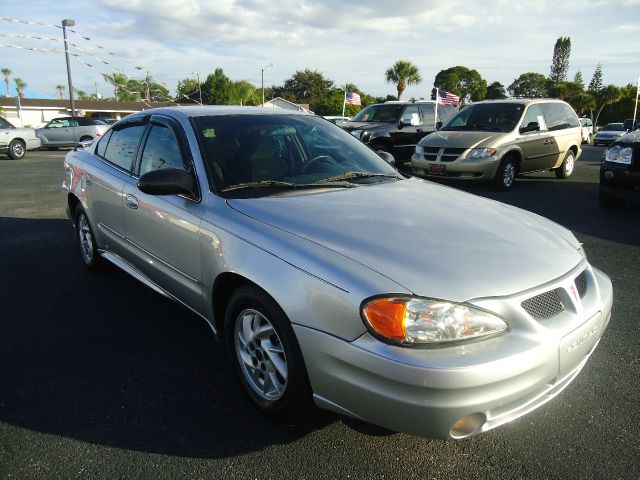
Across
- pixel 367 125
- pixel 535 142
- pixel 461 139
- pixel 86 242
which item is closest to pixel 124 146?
pixel 86 242

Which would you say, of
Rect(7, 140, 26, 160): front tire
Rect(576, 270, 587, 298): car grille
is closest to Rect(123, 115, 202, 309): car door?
Rect(576, 270, 587, 298): car grille

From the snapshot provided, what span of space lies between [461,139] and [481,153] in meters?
0.54

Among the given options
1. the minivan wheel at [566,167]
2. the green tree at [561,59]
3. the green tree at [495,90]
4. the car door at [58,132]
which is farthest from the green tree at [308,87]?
the minivan wheel at [566,167]

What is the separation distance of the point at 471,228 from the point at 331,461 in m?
1.32

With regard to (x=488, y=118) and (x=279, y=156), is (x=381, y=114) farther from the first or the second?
(x=279, y=156)

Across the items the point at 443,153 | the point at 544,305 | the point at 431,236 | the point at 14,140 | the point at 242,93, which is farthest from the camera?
the point at 242,93

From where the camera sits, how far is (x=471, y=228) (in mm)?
2598

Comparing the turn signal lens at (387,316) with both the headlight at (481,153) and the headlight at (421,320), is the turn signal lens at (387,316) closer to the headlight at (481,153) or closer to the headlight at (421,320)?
the headlight at (421,320)

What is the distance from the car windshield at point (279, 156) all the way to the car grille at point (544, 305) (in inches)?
55.9

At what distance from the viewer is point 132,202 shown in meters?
3.56

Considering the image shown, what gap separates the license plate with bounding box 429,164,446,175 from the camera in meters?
9.54

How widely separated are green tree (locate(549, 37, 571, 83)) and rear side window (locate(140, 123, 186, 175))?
87403 millimetres

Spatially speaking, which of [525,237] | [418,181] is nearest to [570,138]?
[418,181]

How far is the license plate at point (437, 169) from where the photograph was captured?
9539 mm
